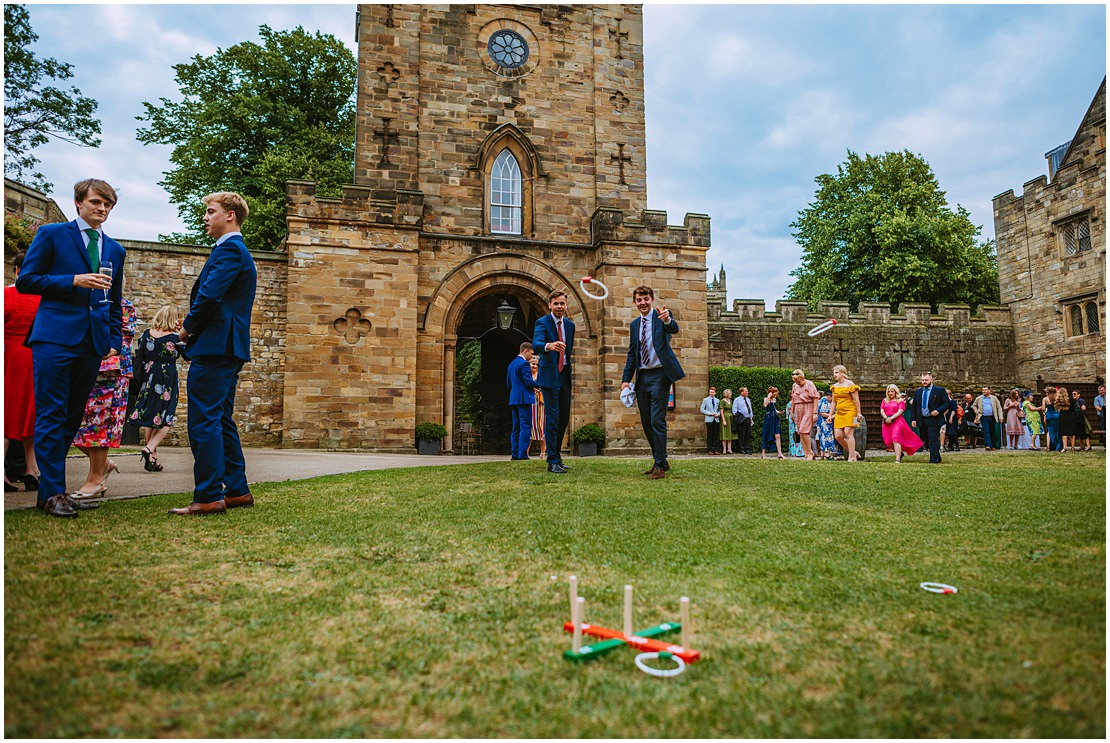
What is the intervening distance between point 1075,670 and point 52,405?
554 cm

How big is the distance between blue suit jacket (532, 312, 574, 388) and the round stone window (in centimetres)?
1216

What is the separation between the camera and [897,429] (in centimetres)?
1300

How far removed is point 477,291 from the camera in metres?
17.1

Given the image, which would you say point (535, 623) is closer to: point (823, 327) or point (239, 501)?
point (239, 501)

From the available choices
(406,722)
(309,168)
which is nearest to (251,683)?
(406,722)

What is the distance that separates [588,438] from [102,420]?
39.4 feet

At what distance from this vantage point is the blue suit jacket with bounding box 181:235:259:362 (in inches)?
193

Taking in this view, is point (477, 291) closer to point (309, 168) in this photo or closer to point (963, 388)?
point (309, 168)

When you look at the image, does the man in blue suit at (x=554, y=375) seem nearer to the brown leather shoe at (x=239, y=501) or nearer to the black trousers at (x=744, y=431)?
the brown leather shoe at (x=239, y=501)

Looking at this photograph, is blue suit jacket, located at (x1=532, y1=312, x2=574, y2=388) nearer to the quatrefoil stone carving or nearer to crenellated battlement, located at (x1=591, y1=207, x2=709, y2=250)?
the quatrefoil stone carving

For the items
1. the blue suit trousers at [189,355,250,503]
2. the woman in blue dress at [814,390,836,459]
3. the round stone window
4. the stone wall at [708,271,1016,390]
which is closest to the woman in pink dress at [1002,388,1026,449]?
the stone wall at [708,271,1016,390]

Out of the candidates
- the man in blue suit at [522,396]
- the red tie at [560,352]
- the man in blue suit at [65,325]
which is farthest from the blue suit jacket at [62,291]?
the man in blue suit at [522,396]

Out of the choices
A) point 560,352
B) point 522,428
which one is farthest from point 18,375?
point 522,428

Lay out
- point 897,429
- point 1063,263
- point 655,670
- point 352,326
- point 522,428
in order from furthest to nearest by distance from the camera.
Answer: point 1063,263, point 352,326, point 897,429, point 522,428, point 655,670
